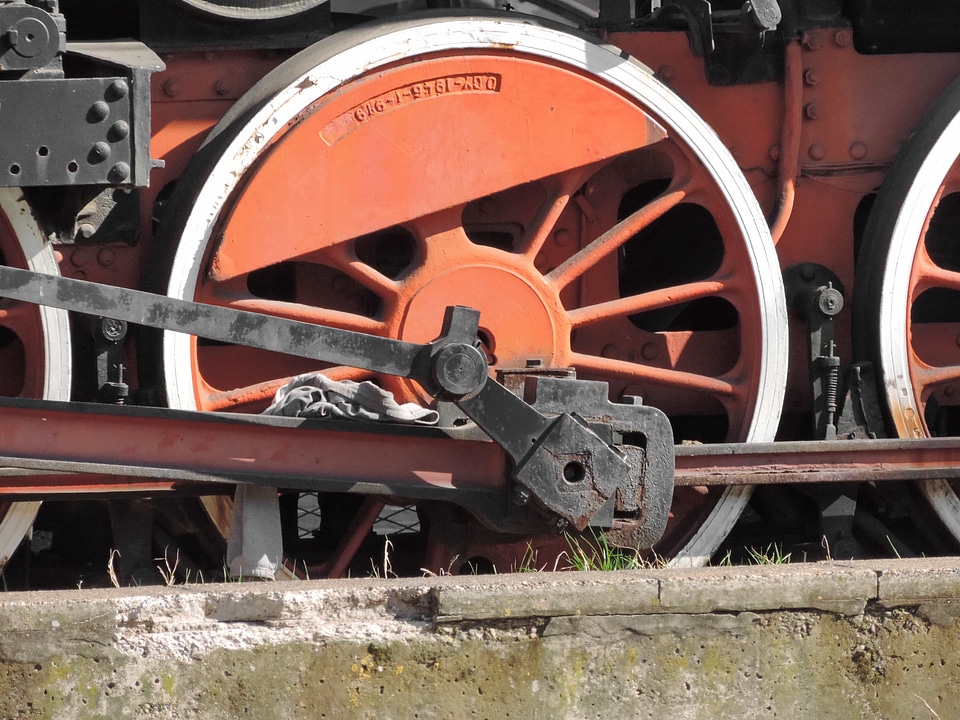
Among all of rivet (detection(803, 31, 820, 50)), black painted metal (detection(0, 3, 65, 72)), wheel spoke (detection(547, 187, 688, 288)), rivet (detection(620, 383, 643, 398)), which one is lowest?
rivet (detection(620, 383, 643, 398))

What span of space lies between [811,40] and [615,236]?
0.74 meters

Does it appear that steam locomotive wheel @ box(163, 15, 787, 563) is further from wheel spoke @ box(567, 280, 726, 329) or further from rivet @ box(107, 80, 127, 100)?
rivet @ box(107, 80, 127, 100)

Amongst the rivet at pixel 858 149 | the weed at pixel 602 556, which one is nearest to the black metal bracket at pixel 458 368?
the weed at pixel 602 556

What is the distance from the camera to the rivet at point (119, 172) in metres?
2.36

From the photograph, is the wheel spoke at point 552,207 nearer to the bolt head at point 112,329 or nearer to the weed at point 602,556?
the weed at point 602,556

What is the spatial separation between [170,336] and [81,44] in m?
0.66

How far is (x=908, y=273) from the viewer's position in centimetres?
285

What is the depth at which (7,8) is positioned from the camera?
7.50 feet

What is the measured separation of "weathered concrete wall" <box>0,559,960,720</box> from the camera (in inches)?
77.3

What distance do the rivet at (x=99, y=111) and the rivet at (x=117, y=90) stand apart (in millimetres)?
26

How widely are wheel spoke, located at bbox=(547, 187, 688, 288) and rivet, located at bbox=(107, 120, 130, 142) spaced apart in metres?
0.99

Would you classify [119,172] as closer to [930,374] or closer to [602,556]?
[602,556]

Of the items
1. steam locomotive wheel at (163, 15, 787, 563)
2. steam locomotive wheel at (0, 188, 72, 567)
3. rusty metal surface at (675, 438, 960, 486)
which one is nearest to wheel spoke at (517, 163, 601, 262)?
steam locomotive wheel at (163, 15, 787, 563)

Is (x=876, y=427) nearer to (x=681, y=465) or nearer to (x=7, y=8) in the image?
(x=681, y=465)
